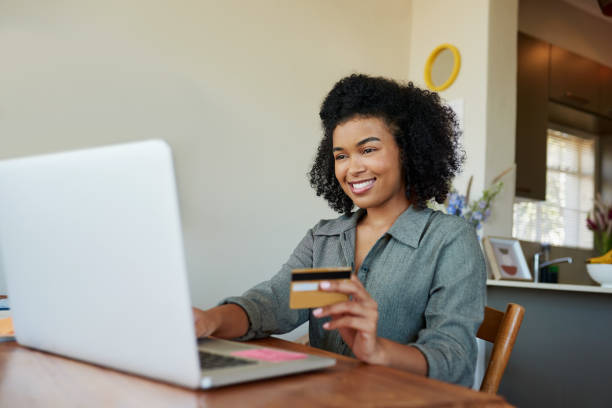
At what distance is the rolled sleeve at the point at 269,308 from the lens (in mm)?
1049

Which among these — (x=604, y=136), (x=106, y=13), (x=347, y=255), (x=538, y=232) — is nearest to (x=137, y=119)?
(x=106, y=13)

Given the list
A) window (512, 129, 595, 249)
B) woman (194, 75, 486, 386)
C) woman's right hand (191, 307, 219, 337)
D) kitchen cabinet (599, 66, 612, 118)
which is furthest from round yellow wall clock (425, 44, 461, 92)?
woman's right hand (191, 307, 219, 337)

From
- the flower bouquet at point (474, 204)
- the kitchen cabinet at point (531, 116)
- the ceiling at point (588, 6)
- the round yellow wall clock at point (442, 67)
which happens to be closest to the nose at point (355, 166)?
the flower bouquet at point (474, 204)

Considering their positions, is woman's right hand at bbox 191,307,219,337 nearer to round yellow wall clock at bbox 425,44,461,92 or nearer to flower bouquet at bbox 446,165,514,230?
flower bouquet at bbox 446,165,514,230

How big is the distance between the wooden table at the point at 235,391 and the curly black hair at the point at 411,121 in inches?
26.2

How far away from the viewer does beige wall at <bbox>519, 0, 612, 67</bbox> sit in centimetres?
423

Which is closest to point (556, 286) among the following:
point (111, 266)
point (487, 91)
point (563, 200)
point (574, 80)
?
point (487, 91)

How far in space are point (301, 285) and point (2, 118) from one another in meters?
2.12

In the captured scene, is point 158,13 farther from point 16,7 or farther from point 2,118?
point 2,118

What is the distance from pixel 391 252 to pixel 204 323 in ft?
1.47

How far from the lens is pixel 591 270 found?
8.03ft

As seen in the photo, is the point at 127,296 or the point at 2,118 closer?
the point at 127,296

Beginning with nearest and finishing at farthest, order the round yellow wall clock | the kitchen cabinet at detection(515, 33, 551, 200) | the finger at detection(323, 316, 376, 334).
Result: the finger at detection(323, 316, 376, 334), the round yellow wall clock, the kitchen cabinet at detection(515, 33, 551, 200)

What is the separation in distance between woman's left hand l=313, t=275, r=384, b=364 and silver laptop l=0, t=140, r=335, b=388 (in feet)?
0.22
